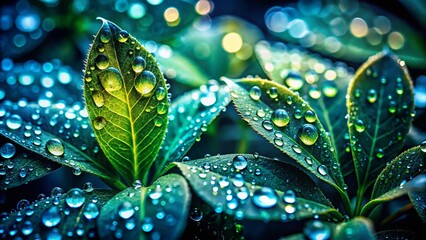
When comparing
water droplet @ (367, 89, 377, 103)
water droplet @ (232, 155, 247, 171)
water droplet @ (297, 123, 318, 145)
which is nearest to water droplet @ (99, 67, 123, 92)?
water droplet @ (232, 155, 247, 171)

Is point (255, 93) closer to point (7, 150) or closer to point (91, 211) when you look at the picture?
point (91, 211)

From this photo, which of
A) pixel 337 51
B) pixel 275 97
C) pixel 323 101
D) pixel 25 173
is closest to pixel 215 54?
pixel 337 51

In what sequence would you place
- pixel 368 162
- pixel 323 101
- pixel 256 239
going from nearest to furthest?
pixel 368 162 → pixel 323 101 → pixel 256 239

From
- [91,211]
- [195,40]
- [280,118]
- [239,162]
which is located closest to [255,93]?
[280,118]

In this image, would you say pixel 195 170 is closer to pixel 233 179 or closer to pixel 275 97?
pixel 233 179

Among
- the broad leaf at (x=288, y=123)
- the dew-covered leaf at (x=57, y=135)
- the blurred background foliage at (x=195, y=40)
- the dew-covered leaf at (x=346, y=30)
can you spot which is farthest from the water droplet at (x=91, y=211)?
the dew-covered leaf at (x=346, y=30)

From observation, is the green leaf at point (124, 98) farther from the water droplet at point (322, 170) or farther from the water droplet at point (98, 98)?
the water droplet at point (322, 170)

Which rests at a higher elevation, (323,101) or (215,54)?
(323,101)
